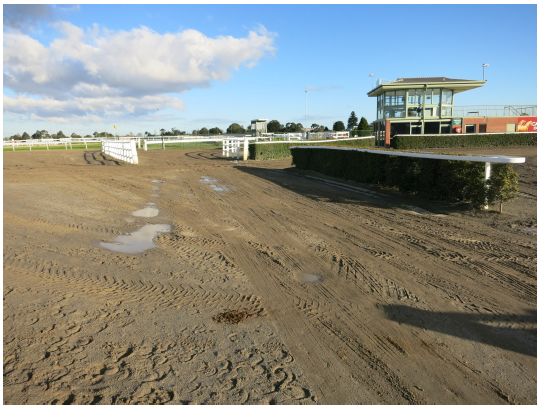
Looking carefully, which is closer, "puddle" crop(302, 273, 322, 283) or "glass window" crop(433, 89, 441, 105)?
"puddle" crop(302, 273, 322, 283)

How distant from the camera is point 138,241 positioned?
24.8 feet

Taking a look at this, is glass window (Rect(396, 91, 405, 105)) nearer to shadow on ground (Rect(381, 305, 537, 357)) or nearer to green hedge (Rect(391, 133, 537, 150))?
green hedge (Rect(391, 133, 537, 150))

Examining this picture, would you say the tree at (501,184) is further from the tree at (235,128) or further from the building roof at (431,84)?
the tree at (235,128)

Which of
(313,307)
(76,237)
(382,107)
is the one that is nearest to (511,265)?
(313,307)

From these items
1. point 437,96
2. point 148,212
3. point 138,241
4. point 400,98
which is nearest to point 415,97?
point 400,98

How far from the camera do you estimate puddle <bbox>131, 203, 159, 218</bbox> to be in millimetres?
10023

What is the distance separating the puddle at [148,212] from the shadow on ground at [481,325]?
22.8 feet

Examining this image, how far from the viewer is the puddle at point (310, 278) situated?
554 cm

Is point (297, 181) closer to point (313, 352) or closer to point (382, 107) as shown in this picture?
point (313, 352)

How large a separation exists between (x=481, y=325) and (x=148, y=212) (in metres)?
8.13

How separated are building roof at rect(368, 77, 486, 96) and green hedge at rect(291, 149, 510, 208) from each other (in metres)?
31.8

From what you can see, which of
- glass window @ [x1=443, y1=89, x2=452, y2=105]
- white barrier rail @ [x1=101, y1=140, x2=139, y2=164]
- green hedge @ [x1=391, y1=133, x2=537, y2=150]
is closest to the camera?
white barrier rail @ [x1=101, y1=140, x2=139, y2=164]

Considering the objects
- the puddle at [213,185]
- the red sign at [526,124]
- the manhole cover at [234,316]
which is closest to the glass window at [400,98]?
the red sign at [526,124]

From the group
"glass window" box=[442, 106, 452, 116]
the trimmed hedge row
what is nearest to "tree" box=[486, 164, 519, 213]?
the trimmed hedge row
